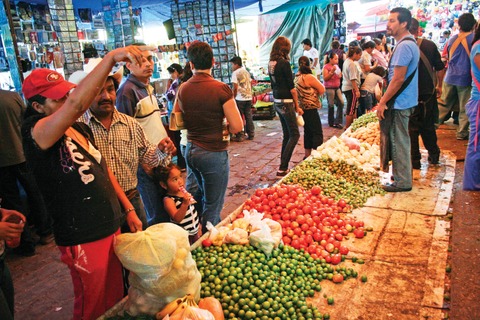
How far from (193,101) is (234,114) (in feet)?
1.39

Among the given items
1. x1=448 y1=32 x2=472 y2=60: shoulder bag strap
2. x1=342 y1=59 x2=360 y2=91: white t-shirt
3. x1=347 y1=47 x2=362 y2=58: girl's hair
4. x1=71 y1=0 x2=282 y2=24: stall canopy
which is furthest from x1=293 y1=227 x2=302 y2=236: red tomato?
x1=71 y1=0 x2=282 y2=24: stall canopy

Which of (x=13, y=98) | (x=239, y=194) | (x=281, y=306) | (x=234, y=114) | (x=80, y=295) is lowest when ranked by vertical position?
(x=239, y=194)

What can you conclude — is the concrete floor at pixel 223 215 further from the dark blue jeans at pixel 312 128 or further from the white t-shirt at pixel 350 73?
the white t-shirt at pixel 350 73

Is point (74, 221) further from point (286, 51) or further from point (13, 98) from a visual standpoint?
point (286, 51)

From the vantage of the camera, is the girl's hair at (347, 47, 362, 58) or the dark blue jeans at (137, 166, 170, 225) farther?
the girl's hair at (347, 47, 362, 58)

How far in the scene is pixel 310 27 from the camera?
1565 cm

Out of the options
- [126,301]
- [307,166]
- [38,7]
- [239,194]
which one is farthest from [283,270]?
[38,7]

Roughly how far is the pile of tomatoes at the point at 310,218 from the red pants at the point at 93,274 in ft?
5.77

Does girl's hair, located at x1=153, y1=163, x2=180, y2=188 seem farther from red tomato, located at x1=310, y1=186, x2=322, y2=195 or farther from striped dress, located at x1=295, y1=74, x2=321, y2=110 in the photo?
striped dress, located at x1=295, y1=74, x2=321, y2=110

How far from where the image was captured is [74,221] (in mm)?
2111

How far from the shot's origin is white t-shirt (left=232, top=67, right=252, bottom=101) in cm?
901

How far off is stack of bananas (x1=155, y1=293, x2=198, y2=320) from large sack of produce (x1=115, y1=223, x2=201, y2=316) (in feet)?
0.22

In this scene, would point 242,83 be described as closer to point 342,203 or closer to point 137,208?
point 342,203

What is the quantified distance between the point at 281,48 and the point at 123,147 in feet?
12.4
